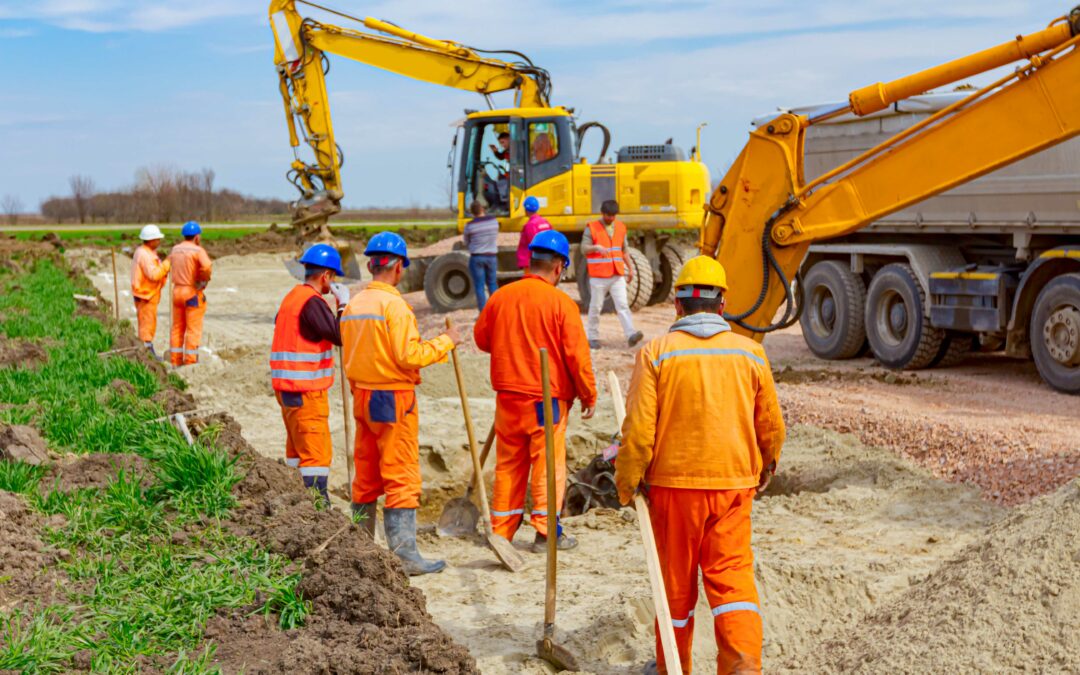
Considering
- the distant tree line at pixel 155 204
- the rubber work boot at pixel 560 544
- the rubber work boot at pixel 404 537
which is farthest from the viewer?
the distant tree line at pixel 155 204

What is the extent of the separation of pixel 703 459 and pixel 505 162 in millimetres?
14911

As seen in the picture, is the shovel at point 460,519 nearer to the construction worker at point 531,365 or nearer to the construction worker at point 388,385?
the construction worker at point 531,365

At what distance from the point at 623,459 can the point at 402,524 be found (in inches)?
95.1

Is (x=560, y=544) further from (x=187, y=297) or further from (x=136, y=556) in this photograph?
(x=187, y=297)

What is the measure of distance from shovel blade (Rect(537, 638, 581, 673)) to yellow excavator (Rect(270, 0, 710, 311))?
522 inches

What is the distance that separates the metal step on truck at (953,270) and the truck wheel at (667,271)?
16.6ft

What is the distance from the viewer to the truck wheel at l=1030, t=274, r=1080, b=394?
11.2 metres

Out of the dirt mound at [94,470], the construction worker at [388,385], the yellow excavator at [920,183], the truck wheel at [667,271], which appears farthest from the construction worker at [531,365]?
the truck wheel at [667,271]

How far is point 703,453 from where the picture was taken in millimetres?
4648

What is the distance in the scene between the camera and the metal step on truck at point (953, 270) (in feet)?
37.4

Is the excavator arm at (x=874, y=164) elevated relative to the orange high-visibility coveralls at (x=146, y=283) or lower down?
elevated

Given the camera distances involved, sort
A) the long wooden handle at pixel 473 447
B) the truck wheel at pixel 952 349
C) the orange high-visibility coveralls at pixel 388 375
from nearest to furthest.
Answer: the orange high-visibility coveralls at pixel 388 375 < the long wooden handle at pixel 473 447 < the truck wheel at pixel 952 349

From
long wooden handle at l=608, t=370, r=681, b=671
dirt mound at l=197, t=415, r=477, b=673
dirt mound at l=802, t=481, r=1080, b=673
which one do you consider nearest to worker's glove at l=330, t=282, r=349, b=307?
dirt mound at l=197, t=415, r=477, b=673

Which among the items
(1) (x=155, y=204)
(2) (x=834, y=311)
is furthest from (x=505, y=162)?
(1) (x=155, y=204)
